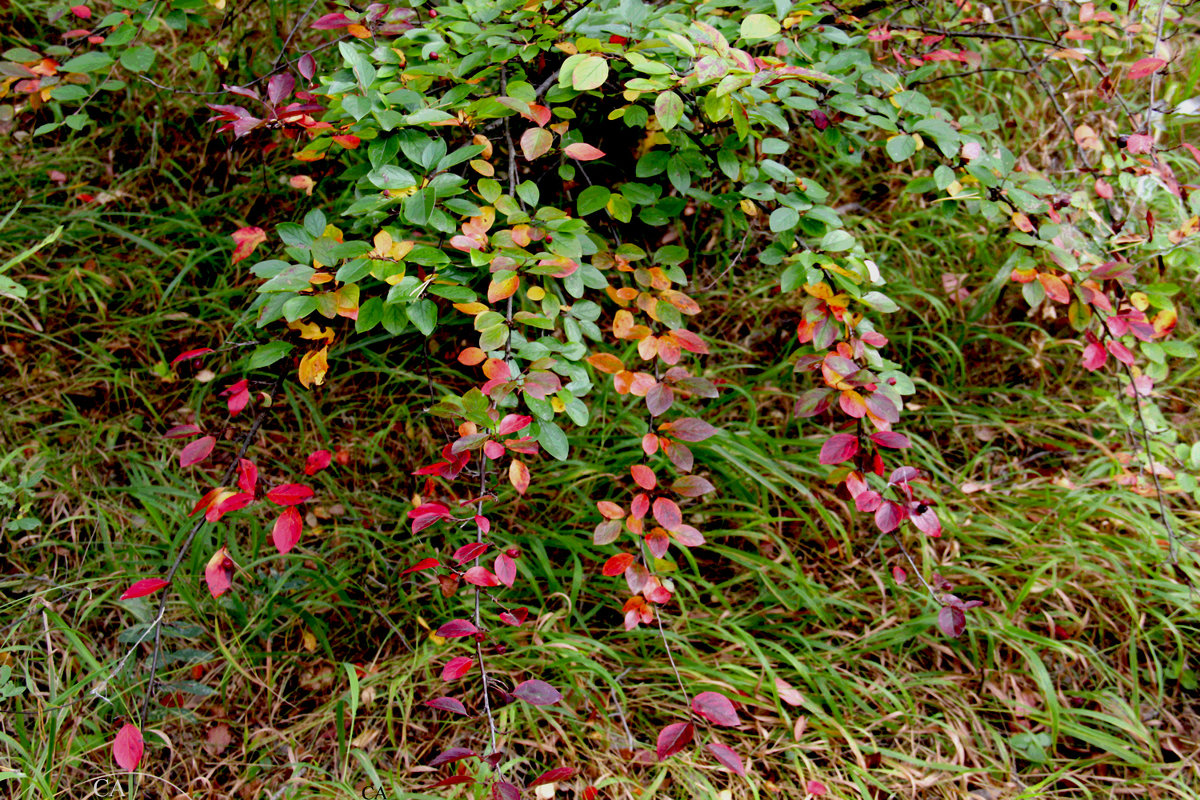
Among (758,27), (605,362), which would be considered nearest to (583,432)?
(605,362)

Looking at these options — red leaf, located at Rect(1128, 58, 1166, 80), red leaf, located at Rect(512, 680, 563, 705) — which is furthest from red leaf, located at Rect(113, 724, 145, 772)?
red leaf, located at Rect(1128, 58, 1166, 80)

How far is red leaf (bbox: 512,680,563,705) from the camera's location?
1207 millimetres

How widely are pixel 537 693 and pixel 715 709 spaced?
284mm

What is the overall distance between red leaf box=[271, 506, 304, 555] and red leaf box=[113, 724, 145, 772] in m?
0.34

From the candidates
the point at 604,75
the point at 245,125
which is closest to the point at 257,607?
the point at 245,125

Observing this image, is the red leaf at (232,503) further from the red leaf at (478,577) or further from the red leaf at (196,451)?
the red leaf at (478,577)

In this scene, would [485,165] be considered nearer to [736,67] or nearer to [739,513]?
[736,67]

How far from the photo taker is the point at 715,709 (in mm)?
1229

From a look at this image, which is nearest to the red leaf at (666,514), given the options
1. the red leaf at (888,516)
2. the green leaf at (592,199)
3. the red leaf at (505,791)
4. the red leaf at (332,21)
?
the red leaf at (888,516)

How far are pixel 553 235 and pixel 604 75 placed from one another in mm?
274

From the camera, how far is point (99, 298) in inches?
82.8

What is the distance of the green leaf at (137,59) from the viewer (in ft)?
5.68

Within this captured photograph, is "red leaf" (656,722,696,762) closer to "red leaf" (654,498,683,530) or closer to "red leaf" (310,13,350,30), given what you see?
"red leaf" (654,498,683,530)

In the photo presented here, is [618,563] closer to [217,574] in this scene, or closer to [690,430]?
[690,430]
